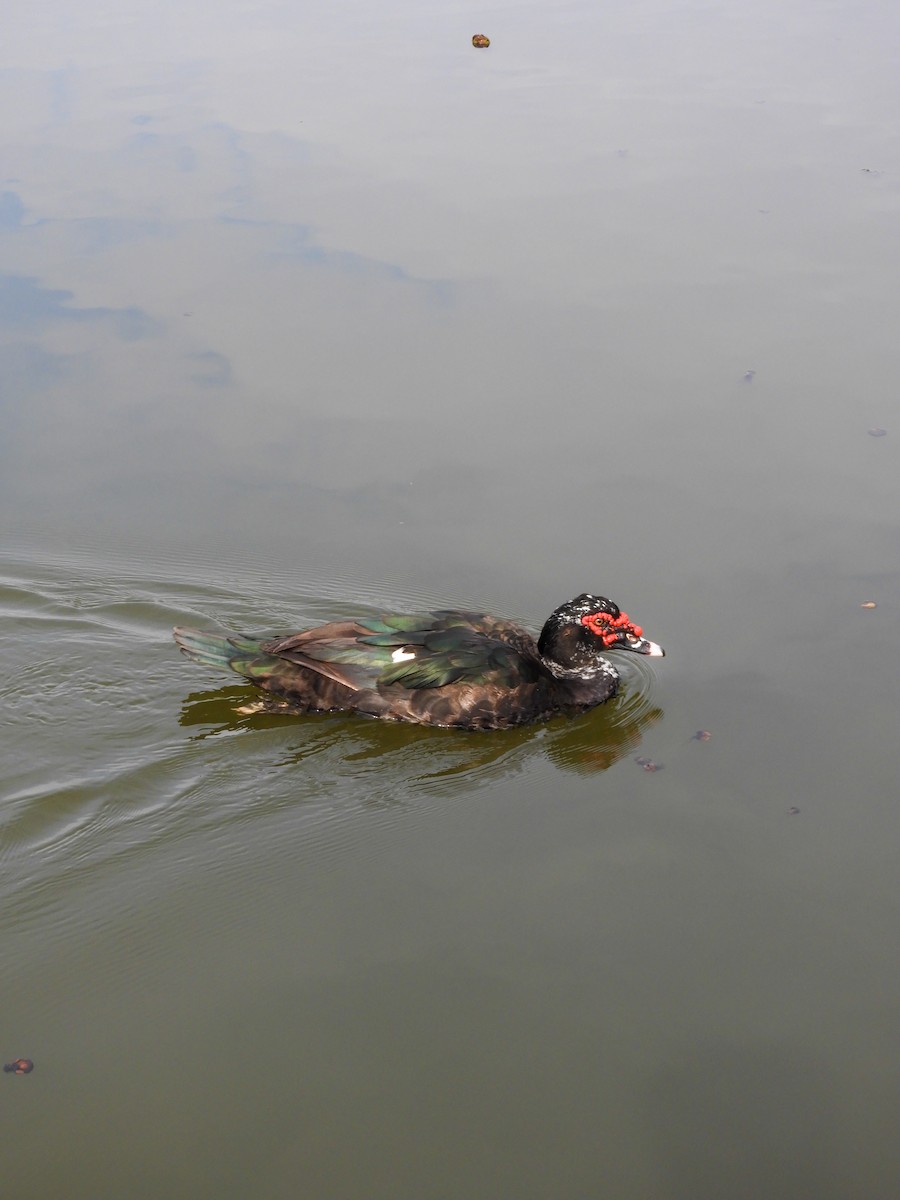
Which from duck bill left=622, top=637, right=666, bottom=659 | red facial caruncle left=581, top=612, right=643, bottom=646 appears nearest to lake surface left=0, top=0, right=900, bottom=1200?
duck bill left=622, top=637, right=666, bottom=659

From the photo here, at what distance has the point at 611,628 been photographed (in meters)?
7.24

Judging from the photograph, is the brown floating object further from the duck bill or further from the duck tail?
the duck tail

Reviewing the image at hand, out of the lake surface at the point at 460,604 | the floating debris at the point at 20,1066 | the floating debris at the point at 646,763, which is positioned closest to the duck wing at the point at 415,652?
the lake surface at the point at 460,604

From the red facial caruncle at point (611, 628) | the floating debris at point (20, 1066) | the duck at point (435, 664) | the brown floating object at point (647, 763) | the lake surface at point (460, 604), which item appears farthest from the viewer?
the red facial caruncle at point (611, 628)

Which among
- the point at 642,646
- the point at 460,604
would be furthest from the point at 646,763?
the point at 460,604

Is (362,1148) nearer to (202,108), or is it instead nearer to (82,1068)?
(82,1068)

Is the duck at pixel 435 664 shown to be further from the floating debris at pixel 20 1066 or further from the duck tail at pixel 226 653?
the floating debris at pixel 20 1066

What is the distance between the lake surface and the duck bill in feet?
0.66

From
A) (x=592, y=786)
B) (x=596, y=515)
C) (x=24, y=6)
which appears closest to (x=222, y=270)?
(x=596, y=515)

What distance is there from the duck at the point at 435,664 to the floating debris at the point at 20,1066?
2784mm

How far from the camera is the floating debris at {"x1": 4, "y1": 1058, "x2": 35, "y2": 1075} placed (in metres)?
4.69

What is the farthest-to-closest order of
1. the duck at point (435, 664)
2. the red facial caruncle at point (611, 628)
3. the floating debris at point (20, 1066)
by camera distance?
the red facial caruncle at point (611, 628) → the duck at point (435, 664) → the floating debris at point (20, 1066)

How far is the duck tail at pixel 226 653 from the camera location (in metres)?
7.21

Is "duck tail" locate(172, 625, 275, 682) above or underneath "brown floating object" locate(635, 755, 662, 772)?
above
